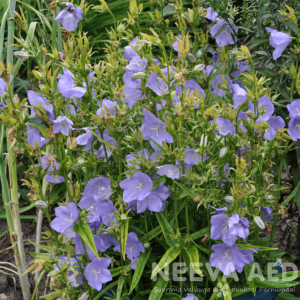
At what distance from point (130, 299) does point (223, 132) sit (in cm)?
72

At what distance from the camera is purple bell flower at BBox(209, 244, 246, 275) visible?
1125 millimetres

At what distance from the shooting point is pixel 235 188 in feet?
3.20

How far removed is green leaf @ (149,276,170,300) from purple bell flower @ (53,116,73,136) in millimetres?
608

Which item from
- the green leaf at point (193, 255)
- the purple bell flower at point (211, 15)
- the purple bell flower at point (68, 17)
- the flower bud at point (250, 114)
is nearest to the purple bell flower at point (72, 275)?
the green leaf at point (193, 255)

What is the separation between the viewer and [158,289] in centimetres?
117

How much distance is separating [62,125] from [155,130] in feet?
1.06

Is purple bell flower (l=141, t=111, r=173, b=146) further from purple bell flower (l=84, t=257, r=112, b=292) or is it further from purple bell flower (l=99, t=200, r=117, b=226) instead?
purple bell flower (l=84, t=257, r=112, b=292)

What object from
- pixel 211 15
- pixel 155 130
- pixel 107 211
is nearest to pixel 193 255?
pixel 107 211

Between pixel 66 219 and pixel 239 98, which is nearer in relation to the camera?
pixel 66 219

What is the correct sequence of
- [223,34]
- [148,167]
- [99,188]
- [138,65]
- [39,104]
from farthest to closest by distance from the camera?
[223,34] < [99,188] < [138,65] < [148,167] < [39,104]

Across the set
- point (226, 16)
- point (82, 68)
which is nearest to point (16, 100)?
point (82, 68)

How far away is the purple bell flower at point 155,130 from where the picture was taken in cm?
114

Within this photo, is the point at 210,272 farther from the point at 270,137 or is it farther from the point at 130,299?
the point at 270,137

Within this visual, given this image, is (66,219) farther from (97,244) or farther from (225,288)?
(225,288)
